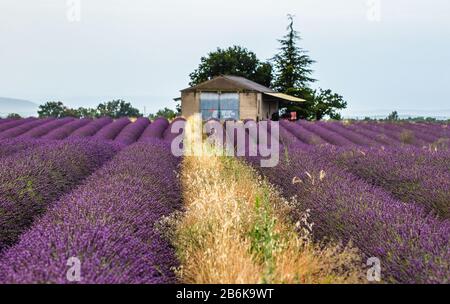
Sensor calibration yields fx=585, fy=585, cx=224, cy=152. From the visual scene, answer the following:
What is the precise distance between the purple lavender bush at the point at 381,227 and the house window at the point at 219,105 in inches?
897

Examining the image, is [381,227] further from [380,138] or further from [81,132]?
[81,132]

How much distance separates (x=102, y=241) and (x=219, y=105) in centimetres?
2680

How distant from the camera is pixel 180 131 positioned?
19.1 meters

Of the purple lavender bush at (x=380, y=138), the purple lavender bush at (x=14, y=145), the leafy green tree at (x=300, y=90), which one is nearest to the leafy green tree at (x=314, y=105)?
the leafy green tree at (x=300, y=90)

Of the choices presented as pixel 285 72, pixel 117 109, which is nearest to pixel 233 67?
pixel 285 72

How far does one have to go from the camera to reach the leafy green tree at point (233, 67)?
152ft

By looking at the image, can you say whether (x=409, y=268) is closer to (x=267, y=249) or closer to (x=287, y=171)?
(x=267, y=249)

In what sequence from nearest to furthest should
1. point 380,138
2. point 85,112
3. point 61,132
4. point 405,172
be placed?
point 405,172, point 380,138, point 61,132, point 85,112

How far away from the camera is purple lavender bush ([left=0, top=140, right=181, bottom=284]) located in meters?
3.25

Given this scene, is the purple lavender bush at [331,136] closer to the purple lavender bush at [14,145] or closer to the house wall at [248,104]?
the purple lavender bush at [14,145]

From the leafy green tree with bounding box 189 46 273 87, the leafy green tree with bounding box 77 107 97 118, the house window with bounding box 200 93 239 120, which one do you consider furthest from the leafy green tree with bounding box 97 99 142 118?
the house window with bounding box 200 93 239 120

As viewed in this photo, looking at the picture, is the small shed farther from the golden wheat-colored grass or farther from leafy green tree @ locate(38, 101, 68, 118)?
leafy green tree @ locate(38, 101, 68, 118)

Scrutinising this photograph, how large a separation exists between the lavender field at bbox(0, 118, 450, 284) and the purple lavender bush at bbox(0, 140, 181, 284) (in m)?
0.01

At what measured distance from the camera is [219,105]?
99.8 ft
